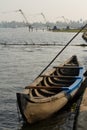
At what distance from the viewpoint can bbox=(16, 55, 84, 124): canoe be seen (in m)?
15.1

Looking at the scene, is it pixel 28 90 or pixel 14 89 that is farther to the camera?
pixel 14 89

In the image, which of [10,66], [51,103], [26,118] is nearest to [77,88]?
[51,103]

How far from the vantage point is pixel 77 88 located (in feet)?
64.1

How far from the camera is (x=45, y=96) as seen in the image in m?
18.0

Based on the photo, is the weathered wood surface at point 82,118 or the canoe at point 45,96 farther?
the canoe at point 45,96

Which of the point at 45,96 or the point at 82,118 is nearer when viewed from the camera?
the point at 82,118

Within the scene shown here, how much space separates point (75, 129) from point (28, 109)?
11.3 feet

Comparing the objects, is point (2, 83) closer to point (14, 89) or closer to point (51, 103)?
point (14, 89)

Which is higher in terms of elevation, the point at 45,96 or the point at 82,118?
the point at 82,118

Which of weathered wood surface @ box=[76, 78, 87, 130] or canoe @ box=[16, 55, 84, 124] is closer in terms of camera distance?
weathered wood surface @ box=[76, 78, 87, 130]

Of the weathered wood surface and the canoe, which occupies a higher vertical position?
the weathered wood surface

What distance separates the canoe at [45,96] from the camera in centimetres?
1508

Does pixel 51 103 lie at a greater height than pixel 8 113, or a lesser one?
greater

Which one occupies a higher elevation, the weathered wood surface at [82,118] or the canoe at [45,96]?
the weathered wood surface at [82,118]
